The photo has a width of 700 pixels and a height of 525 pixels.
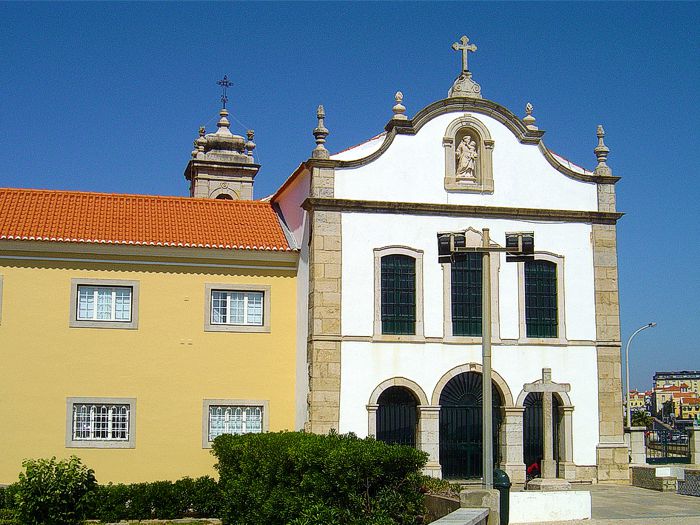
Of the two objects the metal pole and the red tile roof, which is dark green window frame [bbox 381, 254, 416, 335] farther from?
the metal pole

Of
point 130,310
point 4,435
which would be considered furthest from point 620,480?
point 4,435

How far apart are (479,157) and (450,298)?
3.82 meters

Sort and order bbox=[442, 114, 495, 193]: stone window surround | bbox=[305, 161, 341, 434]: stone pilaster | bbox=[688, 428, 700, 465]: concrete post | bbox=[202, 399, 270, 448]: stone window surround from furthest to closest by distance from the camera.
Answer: bbox=[688, 428, 700, 465]: concrete post
bbox=[442, 114, 495, 193]: stone window surround
bbox=[202, 399, 270, 448]: stone window surround
bbox=[305, 161, 341, 434]: stone pilaster

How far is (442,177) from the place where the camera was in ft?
78.8

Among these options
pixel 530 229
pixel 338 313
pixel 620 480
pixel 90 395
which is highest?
pixel 530 229

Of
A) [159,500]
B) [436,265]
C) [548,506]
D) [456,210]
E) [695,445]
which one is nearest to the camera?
[548,506]

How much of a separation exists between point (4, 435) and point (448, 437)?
418 inches

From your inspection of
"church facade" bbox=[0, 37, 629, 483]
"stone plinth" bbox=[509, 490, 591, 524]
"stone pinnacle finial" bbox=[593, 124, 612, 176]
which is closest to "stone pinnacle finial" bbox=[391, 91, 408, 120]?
"church facade" bbox=[0, 37, 629, 483]

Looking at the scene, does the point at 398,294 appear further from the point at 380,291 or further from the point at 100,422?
the point at 100,422

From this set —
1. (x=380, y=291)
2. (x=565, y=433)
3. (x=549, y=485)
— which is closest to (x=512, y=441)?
(x=565, y=433)

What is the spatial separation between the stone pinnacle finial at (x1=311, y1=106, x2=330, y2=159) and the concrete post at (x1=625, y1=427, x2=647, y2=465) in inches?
443

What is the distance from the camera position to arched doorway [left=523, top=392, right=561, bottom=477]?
78.4ft

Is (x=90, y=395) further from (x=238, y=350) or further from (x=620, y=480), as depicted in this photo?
(x=620, y=480)

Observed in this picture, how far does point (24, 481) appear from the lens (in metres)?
17.7
